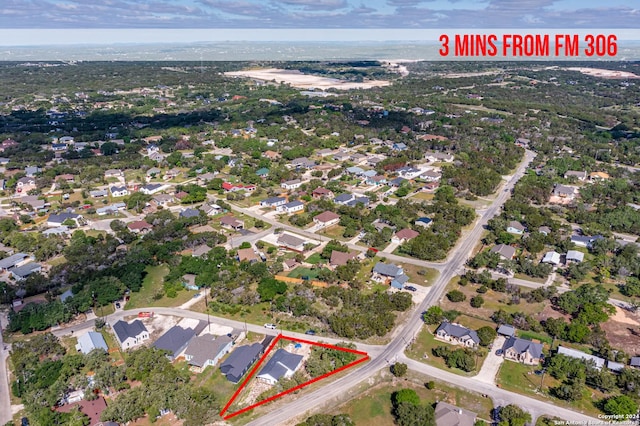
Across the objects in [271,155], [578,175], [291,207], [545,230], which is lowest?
[545,230]

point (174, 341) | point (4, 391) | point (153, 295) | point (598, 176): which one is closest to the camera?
point (4, 391)

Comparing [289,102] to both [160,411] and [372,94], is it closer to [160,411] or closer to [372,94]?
[372,94]

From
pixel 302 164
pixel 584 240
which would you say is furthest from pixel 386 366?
pixel 302 164

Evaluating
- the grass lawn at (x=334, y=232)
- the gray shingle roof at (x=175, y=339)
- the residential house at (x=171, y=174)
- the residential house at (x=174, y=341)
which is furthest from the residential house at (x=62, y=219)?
the grass lawn at (x=334, y=232)

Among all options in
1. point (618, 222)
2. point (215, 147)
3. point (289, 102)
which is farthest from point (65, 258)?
point (289, 102)

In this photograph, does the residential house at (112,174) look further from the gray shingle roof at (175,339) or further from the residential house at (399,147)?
the residential house at (399,147)

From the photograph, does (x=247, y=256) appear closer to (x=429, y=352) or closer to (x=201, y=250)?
(x=201, y=250)

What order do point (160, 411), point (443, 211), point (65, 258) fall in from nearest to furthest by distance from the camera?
point (160, 411)
point (65, 258)
point (443, 211)
